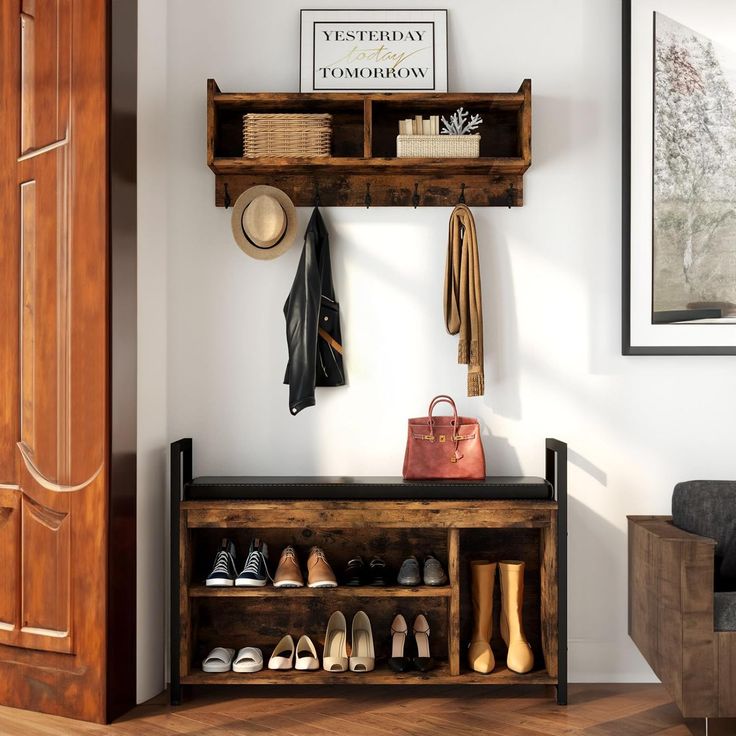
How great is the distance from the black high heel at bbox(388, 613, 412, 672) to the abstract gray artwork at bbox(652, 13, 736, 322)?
155cm

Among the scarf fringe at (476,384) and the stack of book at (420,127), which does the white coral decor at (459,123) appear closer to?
the stack of book at (420,127)

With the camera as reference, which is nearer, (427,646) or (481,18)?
(427,646)

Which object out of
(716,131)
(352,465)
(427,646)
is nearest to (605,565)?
(427,646)

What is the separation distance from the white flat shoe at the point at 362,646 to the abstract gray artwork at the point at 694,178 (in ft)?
5.39

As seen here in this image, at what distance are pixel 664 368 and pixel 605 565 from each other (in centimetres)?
80

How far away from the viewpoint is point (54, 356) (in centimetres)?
282

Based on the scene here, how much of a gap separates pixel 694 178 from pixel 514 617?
5.92 feet

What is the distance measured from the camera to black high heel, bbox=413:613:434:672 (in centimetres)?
289

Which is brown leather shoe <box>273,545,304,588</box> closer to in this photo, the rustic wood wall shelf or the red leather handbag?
the red leather handbag

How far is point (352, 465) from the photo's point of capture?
10.6ft

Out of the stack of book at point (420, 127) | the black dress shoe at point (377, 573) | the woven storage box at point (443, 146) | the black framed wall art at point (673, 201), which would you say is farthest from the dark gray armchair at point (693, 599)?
the stack of book at point (420, 127)

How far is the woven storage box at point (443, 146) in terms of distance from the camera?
3.02 metres

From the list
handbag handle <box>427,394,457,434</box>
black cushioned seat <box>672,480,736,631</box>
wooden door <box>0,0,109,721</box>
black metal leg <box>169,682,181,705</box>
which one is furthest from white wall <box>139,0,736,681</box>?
black metal leg <box>169,682,181,705</box>

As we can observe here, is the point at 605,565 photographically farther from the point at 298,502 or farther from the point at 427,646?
the point at 298,502
